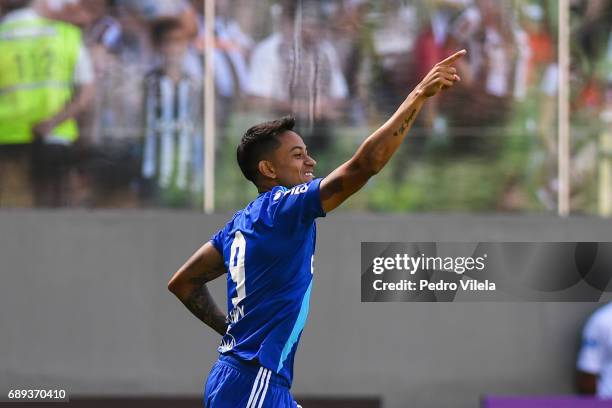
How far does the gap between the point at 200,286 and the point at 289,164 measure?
106 cm

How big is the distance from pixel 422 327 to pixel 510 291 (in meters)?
0.69

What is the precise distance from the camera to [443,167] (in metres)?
9.63

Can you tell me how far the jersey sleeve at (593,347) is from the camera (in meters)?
8.91

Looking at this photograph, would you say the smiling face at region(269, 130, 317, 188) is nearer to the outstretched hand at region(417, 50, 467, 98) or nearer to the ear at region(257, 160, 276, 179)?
the ear at region(257, 160, 276, 179)

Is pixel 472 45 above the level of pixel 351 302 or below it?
above

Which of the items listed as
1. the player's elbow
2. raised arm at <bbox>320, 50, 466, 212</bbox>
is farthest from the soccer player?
the player's elbow

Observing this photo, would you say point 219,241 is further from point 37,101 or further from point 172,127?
point 37,101

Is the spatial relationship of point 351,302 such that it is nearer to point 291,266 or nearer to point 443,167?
point 443,167

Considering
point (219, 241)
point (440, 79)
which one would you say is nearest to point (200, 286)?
point (219, 241)

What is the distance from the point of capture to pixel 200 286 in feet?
20.1

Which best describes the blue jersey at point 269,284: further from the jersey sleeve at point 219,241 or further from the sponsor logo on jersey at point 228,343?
the jersey sleeve at point 219,241

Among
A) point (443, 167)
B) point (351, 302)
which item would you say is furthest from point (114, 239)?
point (443, 167)

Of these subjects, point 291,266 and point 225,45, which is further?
point 225,45

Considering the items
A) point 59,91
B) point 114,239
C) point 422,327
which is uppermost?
point 59,91
